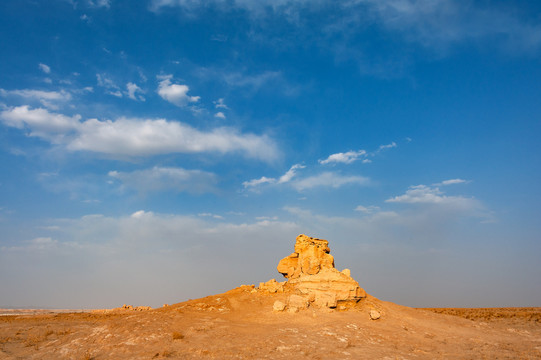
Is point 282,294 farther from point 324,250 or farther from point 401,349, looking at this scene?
point 401,349

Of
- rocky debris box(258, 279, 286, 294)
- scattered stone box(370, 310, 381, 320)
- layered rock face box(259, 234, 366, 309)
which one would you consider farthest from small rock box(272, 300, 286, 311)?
scattered stone box(370, 310, 381, 320)

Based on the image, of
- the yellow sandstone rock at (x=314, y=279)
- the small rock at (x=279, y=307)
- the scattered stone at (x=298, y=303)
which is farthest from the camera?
the yellow sandstone rock at (x=314, y=279)

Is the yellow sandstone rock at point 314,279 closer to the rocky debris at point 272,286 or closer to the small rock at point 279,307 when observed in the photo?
the rocky debris at point 272,286

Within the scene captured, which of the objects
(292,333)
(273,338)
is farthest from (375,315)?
(273,338)

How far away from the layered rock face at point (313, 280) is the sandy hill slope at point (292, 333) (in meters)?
0.07

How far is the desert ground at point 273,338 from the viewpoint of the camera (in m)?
13.4

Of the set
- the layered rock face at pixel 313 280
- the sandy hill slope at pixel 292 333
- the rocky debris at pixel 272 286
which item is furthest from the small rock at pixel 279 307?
the rocky debris at pixel 272 286

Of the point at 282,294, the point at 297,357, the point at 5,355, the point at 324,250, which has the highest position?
the point at 324,250

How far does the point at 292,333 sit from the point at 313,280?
20.9 ft

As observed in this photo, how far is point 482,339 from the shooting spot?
1794 centimetres

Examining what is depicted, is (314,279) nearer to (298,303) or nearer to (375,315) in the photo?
(298,303)

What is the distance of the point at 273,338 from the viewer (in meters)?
14.4

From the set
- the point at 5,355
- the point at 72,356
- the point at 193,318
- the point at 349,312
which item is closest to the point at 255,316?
the point at 193,318

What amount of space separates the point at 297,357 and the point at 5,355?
42.1 ft
